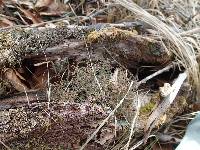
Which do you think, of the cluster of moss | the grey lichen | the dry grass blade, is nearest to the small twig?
the dry grass blade

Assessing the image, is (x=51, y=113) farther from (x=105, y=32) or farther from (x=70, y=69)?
(x=105, y=32)

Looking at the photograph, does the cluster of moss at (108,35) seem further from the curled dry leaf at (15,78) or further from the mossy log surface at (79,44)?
the curled dry leaf at (15,78)

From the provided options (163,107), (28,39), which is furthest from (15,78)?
(163,107)

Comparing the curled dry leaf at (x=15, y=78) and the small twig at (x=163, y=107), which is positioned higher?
the curled dry leaf at (x=15, y=78)

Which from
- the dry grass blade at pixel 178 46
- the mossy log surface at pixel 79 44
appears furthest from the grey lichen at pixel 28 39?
the dry grass blade at pixel 178 46

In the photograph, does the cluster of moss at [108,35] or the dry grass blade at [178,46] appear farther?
the dry grass blade at [178,46]

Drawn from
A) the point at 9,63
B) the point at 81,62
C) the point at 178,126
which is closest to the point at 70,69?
the point at 81,62
